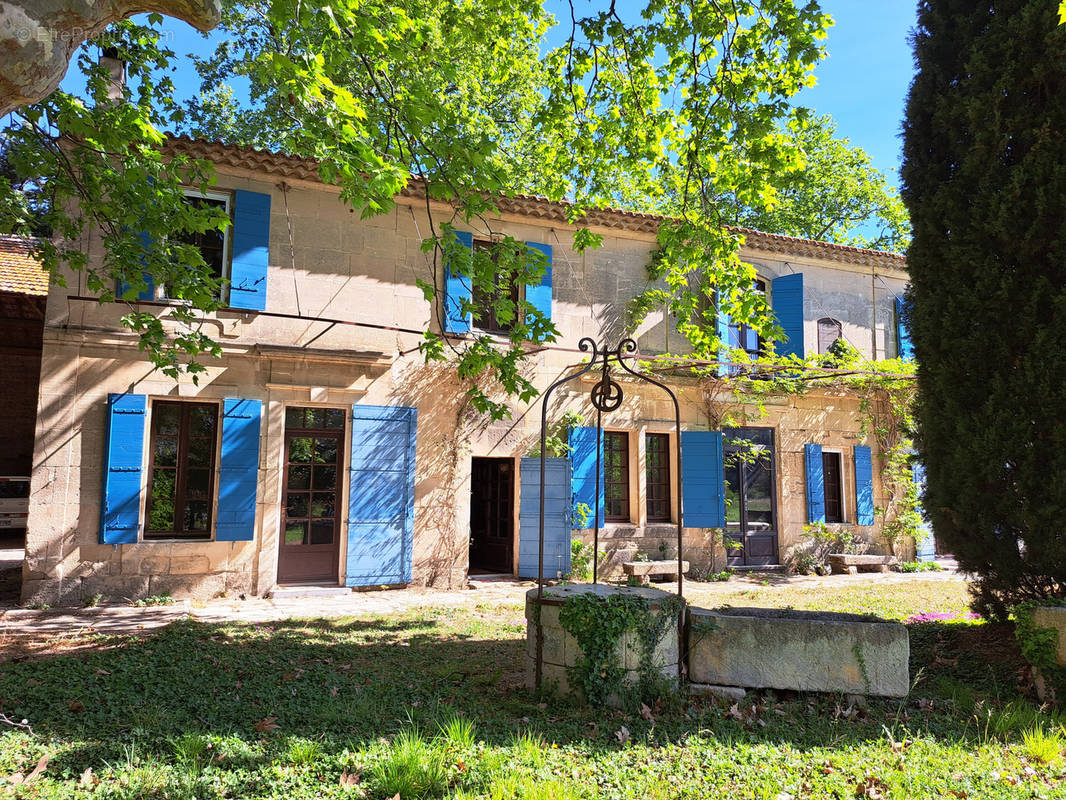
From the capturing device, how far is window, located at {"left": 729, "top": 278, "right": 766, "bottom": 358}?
11.9 m

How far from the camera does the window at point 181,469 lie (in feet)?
27.2

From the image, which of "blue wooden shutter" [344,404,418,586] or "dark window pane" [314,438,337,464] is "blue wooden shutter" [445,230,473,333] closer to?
"blue wooden shutter" [344,404,418,586]

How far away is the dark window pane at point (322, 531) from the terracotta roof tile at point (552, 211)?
464 cm

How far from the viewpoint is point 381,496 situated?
30.0 feet

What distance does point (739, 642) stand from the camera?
181 inches

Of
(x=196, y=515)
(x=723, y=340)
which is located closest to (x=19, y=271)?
(x=196, y=515)

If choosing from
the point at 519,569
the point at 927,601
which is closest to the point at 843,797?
the point at 927,601

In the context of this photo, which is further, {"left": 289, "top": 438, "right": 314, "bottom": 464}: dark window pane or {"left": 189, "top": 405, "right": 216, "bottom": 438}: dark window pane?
{"left": 289, "top": 438, "right": 314, "bottom": 464}: dark window pane

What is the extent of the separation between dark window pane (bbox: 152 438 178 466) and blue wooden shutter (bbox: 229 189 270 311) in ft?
6.16

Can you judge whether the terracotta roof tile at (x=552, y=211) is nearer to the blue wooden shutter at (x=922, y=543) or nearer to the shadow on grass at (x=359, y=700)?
the blue wooden shutter at (x=922, y=543)

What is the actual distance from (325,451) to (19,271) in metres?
5.35

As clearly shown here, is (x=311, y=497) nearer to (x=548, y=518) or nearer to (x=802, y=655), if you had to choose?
(x=548, y=518)

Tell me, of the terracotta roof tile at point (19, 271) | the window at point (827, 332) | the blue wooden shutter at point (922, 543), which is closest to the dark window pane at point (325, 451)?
the terracotta roof tile at point (19, 271)

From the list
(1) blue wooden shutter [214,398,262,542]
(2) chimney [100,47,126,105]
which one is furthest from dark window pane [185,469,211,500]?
(2) chimney [100,47,126,105]
